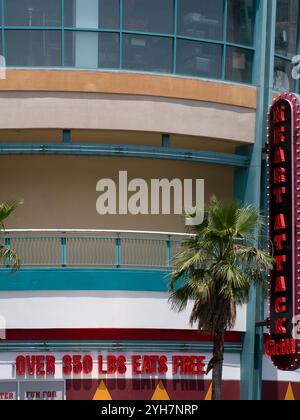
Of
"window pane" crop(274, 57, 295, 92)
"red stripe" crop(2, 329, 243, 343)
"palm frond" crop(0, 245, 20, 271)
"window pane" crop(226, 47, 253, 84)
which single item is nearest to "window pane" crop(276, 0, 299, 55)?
"window pane" crop(274, 57, 295, 92)

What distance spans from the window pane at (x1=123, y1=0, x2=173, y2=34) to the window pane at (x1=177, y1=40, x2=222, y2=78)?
2.42ft

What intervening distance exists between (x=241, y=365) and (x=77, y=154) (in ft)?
27.4

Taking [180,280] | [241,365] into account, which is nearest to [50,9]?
[180,280]

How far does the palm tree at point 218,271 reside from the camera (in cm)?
4084

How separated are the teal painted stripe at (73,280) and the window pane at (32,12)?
25.5ft

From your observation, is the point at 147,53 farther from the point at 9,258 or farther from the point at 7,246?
the point at 9,258

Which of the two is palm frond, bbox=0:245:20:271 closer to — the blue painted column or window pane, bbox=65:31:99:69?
window pane, bbox=65:31:99:69

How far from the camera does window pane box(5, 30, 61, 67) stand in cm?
4619

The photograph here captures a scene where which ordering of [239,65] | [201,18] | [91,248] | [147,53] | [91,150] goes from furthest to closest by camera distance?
[239,65], [201,18], [147,53], [91,150], [91,248]

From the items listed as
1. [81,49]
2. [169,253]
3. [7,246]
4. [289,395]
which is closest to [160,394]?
[169,253]

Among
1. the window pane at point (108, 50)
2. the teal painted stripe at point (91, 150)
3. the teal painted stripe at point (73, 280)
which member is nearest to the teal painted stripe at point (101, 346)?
the teal painted stripe at point (73, 280)

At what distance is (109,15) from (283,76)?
21.8 feet

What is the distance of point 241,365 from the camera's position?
46656 millimetres

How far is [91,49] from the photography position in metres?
46.4
